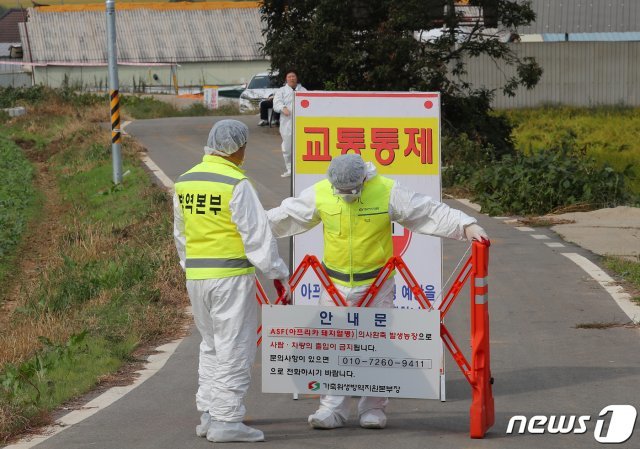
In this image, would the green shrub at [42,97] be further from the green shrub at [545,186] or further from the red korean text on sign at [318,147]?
the red korean text on sign at [318,147]

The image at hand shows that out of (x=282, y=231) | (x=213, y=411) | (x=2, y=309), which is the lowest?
(x=2, y=309)

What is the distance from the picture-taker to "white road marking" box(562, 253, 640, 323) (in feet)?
37.9

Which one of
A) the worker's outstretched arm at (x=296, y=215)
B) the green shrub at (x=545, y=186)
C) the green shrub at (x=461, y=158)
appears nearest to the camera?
the worker's outstretched arm at (x=296, y=215)

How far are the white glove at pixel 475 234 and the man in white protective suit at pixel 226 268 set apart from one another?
1237mm

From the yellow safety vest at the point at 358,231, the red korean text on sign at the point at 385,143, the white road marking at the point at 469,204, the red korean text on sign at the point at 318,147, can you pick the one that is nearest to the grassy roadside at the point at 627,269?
the red korean text on sign at the point at 385,143

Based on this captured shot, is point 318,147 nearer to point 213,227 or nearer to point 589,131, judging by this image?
point 213,227

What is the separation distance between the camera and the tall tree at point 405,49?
28594 millimetres

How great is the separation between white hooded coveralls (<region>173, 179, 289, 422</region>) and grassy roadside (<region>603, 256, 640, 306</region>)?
5.98 meters

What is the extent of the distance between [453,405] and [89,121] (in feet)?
98.8

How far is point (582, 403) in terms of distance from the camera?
27.6ft

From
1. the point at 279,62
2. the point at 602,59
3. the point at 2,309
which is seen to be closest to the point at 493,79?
the point at 602,59

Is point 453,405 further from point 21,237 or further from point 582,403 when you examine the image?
point 21,237

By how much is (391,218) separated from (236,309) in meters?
1.28

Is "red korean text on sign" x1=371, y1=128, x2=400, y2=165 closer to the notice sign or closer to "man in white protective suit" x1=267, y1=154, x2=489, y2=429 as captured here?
"man in white protective suit" x1=267, y1=154, x2=489, y2=429
